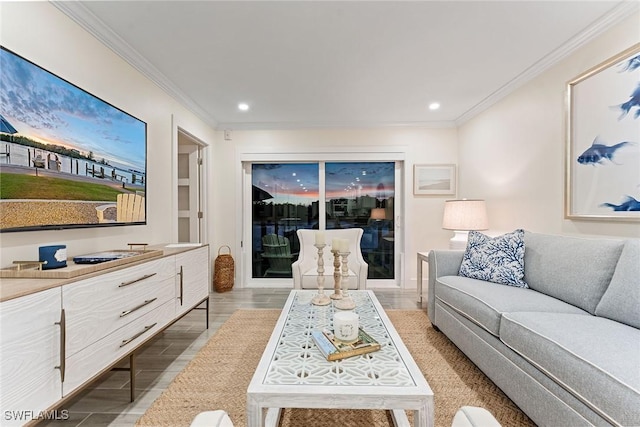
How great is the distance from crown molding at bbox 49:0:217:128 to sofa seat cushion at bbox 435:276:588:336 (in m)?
3.11

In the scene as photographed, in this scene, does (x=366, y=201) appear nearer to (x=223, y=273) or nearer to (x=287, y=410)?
(x=223, y=273)

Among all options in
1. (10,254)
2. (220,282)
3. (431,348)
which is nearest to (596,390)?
(431,348)

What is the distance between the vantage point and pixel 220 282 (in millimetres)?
4062

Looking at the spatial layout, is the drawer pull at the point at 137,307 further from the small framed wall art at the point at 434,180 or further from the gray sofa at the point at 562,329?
the small framed wall art at the point at 434,180

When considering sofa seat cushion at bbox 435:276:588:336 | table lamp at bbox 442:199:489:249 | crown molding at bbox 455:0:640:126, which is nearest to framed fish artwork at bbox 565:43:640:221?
crown molding at bbox 455:0:640:126

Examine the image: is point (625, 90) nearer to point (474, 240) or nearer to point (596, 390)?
point (474, 240)

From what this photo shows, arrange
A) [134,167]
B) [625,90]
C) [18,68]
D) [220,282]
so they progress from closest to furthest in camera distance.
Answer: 1. [18,68]
2. [625,90]
3. [134,167]
4. [220,282]

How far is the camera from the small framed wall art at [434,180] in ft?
13.9

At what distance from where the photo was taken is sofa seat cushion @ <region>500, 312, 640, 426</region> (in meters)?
1.03

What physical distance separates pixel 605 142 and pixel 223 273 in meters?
4.09

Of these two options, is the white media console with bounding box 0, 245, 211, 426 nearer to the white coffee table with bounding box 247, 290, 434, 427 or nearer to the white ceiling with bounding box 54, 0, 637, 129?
the white coffee table with bounding box 247, 290, 434, 427

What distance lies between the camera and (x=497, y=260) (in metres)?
2.37

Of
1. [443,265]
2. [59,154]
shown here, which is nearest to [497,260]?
[443,265]

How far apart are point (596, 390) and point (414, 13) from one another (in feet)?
7.07
